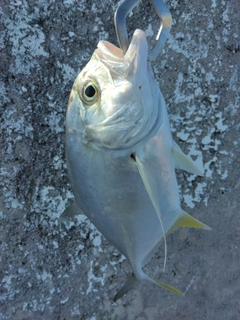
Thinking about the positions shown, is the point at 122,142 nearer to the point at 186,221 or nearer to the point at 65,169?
the point at 186,221

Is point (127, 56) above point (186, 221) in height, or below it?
above

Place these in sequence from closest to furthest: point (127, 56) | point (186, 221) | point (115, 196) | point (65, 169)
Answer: point (127, 56), point (115, 196), point (186, 221), point (65, 169)

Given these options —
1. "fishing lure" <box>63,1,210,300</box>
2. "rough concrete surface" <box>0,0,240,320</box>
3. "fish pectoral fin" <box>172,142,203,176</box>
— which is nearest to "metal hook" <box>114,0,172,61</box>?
"fishing lure" <box>63,1,210,300</box>

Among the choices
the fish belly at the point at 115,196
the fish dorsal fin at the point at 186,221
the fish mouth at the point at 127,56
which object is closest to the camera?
the fish mouth at the point at 127,56

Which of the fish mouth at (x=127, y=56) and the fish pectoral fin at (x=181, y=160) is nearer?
the fish mouth at (x=127, y=56)

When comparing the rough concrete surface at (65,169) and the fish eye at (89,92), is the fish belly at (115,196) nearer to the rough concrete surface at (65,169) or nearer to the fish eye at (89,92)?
the fish eye at (89,92)

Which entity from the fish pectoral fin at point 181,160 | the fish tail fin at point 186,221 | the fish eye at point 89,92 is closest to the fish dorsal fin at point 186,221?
the fish tail fin at point 186,221

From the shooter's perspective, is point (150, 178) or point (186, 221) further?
point (186, 221)

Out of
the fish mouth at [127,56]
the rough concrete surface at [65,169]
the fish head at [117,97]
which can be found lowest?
the rough concrete surface at [65,169]

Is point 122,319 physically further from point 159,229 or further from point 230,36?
point 230,36

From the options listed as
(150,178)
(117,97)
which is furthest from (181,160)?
(117,97)
